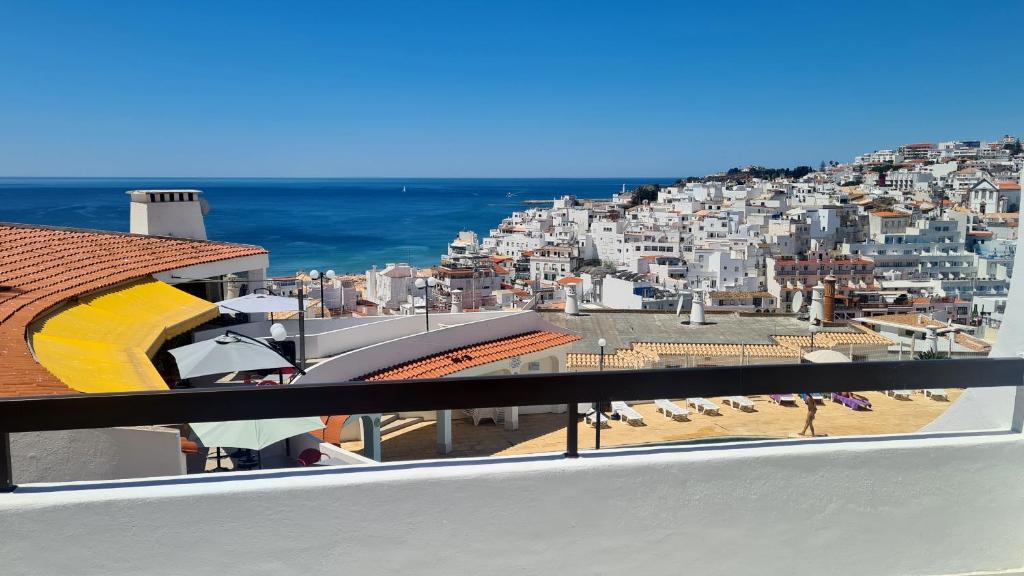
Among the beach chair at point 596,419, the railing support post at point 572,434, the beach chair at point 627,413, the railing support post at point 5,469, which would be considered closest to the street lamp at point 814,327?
the beach chair at point 627,413

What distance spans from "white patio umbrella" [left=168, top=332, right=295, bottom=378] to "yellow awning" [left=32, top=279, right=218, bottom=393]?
0.24 meters

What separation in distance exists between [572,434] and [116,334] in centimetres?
455

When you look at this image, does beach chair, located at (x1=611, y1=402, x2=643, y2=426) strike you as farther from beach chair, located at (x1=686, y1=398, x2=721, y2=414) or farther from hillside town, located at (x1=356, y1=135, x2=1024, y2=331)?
hillside town, located at (x1=356, y1=135, x2=1024, y2=331)

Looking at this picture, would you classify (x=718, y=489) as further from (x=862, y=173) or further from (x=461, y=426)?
(x=862, y=173)

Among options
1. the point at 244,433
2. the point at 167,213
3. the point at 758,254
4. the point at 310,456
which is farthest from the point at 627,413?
the point at 758,254

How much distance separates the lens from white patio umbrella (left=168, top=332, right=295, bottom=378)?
5.53 meters

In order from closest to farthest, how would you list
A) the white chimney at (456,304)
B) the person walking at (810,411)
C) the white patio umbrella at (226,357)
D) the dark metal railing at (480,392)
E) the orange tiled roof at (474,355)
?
the dark metal railing at (480,392) < the person walking at (810,411) < the white patio umbrella at (226,357) < the orange tiled roof at (474,355) < the white chimney at (456,304)

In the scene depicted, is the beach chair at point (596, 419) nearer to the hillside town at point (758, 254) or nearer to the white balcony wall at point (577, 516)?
the white balcony wall at point (577, 516)

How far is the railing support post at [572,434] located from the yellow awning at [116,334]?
2.04m

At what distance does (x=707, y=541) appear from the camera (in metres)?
1.80

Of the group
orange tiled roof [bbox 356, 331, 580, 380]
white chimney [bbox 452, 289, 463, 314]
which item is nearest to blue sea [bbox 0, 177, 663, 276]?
white chimney [bbox 452, 289, 463, 314]

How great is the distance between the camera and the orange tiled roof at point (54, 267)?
3.21 meters

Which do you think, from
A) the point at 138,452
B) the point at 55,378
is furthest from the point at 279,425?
the point at 55,378

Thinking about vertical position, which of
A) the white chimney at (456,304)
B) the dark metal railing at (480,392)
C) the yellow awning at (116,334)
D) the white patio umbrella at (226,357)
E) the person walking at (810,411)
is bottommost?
the white chimney at (456,304)
